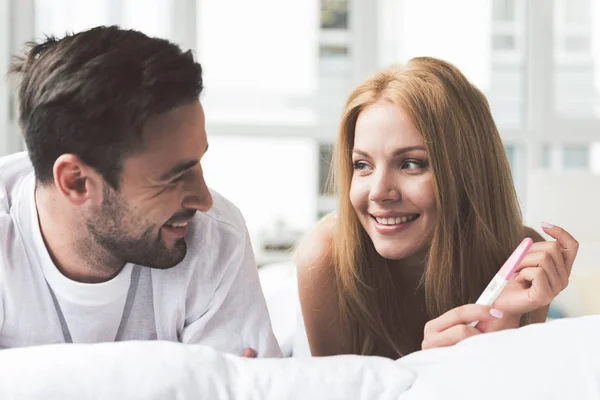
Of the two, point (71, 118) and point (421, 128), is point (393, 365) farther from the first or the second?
point (421, 128)

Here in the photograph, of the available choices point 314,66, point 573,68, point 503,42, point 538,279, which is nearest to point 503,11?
point 503,42

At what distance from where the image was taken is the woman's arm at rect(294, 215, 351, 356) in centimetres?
169

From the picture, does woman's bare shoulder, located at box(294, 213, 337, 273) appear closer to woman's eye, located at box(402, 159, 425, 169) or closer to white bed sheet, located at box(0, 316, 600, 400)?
woman's eye, located at box(402, 159, 425, 169)

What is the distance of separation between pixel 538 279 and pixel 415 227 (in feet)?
0.90

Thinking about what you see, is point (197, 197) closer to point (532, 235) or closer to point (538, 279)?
point (538, 279)

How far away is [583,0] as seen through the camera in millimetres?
4152

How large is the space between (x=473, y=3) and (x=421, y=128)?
9.39 feet

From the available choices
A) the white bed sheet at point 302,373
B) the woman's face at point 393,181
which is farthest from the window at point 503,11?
the white bed sheet at point 302,373

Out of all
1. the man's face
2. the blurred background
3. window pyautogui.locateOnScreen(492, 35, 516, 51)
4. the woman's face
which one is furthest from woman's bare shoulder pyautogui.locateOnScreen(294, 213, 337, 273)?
window pyautogui.locateOnScreen(492, 35, 516, 51)

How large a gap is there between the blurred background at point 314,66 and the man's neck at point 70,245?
2586mm

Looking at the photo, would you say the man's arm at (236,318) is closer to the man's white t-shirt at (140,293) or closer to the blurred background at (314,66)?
the man's white t-shirt at (140,293)

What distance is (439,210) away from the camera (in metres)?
1.44

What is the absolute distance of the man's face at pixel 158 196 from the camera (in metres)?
1.11

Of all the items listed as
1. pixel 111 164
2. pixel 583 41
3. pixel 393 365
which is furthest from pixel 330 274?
pixel 583 41
